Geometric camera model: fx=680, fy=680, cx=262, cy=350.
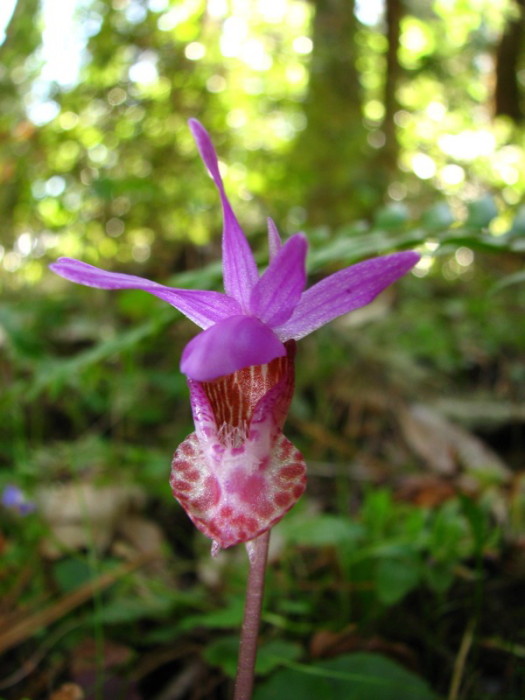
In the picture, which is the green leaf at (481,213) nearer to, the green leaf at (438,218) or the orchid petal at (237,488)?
the green leaf at (438,218)

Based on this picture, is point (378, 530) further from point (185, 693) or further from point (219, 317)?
point (219, 317)

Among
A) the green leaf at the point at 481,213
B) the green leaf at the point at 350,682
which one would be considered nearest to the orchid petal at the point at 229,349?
the green leaf at the point at 350,682

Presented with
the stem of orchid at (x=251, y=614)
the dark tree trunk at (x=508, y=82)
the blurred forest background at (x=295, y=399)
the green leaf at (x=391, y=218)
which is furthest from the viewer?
the dark tree trunk at (x=508, y=82)

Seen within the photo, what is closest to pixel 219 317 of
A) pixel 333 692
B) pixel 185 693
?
pixel 333 692

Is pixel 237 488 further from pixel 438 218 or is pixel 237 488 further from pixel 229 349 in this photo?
pixel 438 218

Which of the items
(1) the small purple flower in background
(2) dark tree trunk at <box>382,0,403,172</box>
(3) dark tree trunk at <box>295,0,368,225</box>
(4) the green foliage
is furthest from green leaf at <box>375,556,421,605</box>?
(2) dark tree trunk at <box>382,0,403,172</box>

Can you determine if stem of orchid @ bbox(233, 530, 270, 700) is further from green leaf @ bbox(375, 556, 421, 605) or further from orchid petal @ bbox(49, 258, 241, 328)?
green leaf @ bbox(375, 556, 421, 605)

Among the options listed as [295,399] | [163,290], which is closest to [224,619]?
[163,290]
